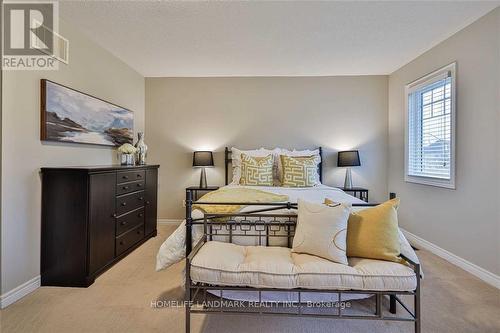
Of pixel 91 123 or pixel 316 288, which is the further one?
pixel 91 123

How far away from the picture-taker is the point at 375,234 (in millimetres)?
1772

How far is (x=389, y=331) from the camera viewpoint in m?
1.75

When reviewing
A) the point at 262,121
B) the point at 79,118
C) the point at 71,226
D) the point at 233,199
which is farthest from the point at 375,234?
the point at 79,118

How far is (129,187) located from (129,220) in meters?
0.40

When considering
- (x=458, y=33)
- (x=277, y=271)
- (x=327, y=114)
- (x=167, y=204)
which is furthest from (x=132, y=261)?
(x=458, y=33)

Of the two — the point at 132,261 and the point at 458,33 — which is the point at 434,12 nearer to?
the point at 458,33

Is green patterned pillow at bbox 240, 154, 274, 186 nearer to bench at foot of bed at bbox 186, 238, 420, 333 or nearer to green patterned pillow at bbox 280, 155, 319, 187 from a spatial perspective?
green patterned pillow at bbox 280, 155, 319, 187

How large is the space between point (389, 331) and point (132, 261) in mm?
2543

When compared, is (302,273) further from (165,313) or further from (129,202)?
(129,202)

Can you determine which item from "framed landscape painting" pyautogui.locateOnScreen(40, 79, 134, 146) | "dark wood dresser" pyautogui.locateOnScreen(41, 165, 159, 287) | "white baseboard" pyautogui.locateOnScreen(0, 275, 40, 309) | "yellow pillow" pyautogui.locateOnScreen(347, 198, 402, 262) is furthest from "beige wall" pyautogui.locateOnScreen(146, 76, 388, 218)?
"yellow pillow" pyautogui.locateOnScreen(347, 198, 402, 262)

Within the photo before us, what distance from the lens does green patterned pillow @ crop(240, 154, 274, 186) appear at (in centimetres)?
362

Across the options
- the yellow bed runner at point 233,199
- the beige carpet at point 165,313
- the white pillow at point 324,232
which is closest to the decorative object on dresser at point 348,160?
the beige carpet at point 165,313

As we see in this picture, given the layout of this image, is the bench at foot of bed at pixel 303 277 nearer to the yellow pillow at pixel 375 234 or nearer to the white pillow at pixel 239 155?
the yellow pillow at pixel 375 234

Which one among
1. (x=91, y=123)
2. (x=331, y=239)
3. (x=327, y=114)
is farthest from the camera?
(x=327, y=114)
